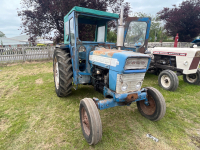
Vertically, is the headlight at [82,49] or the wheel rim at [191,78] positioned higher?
the headlight at [82,49]

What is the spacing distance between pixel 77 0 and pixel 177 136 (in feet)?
29.0

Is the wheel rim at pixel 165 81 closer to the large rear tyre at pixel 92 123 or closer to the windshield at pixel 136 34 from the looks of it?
the windshield at pixel 136 34

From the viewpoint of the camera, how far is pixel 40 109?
124 inches

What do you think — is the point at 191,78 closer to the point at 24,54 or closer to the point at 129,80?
the point at 129,80

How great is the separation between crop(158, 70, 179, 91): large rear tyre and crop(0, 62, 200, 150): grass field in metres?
0.37

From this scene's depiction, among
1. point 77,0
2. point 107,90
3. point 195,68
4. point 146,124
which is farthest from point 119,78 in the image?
point 77,0

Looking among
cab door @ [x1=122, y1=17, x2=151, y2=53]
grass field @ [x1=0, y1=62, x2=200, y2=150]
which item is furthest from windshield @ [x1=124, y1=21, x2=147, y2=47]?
grass field @ [x1=0, y1=62, x2=200, y2=150]

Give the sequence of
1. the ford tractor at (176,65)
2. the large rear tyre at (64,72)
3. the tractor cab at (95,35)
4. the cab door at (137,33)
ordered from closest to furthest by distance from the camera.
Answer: the tractor cab at (95,35), the large rear tyre at (64,72), the ford tractor at (176,65), the cab door at (137,33)

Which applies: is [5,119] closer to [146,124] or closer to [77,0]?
[146,124]

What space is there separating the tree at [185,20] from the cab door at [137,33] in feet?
44.0

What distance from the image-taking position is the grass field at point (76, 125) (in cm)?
215

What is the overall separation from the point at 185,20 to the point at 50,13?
14681 millimetres

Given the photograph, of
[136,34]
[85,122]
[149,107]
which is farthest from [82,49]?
[136,34]

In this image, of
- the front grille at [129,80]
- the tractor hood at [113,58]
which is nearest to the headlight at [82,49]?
the tractor hood at [113,58]
